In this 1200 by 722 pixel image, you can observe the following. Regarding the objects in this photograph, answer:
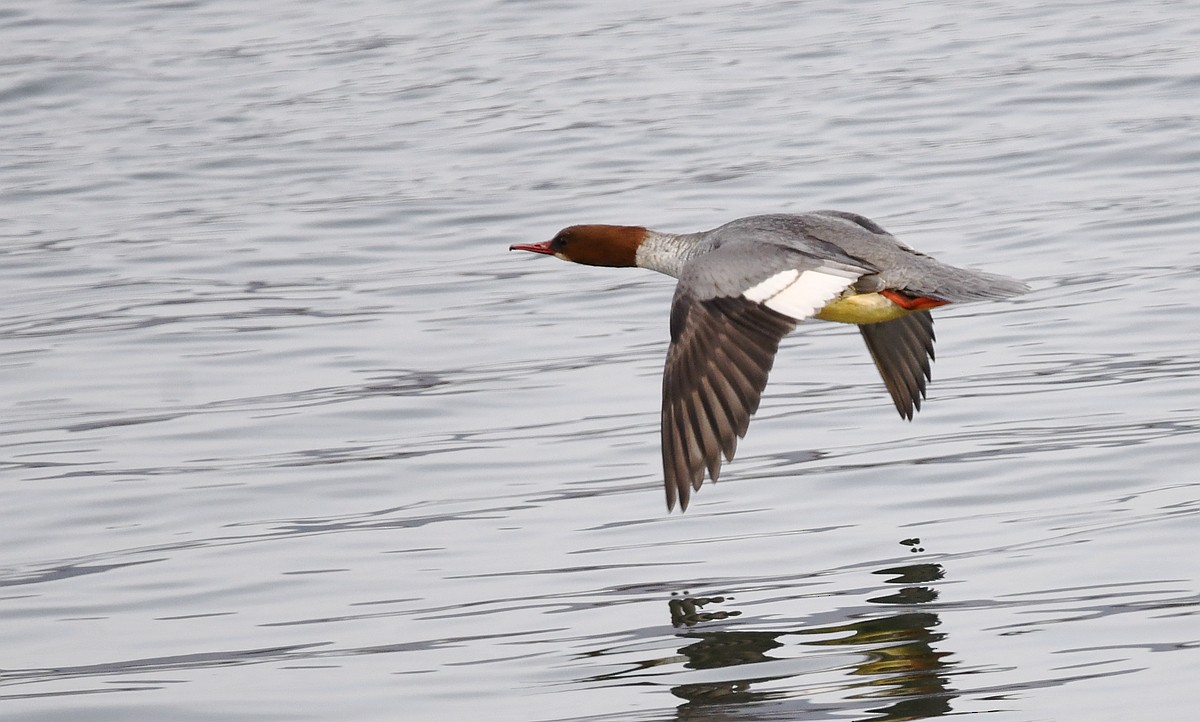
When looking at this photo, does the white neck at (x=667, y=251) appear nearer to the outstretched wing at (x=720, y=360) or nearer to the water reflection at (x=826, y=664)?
the outstretched wing at (x=720, y=360)

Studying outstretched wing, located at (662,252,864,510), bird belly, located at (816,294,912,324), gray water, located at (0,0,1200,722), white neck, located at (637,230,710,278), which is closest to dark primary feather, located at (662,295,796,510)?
outstretched wing, located at (662,252,864,510)

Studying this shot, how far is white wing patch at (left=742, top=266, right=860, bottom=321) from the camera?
17.7 ft

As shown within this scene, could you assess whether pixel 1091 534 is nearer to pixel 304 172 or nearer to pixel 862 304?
pixel 862 304

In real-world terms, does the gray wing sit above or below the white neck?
below

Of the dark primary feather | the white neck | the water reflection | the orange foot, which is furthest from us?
the white neck

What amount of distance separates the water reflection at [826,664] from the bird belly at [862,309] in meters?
1.27

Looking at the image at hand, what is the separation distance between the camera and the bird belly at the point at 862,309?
5.82 m

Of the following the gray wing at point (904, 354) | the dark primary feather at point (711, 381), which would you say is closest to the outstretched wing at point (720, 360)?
the dark primary feather at point (711, 381)

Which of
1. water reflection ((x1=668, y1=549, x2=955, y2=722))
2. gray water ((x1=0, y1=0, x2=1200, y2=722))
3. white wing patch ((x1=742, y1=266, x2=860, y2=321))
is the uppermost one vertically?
white wing patch ((x1=742, y1=266, x2=860, y2=321))

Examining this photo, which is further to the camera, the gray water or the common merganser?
the common merganser

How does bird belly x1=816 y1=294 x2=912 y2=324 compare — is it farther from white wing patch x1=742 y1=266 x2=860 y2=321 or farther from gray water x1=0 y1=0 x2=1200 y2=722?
gray water x1=0 y1=0 x2=1200 y2=722

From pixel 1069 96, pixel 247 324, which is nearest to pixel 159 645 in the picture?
pixel 247 324

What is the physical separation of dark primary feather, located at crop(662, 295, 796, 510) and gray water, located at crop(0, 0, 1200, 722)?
0.25 metres

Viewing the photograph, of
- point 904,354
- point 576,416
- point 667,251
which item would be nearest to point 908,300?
point 904,354
